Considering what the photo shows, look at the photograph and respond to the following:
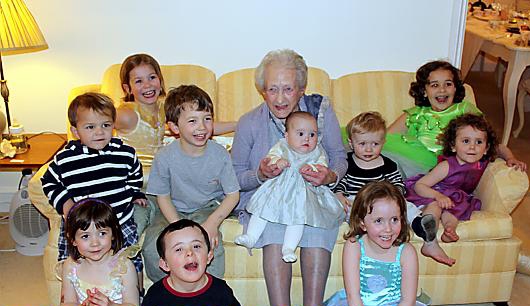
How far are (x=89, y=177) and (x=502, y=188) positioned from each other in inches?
68.9

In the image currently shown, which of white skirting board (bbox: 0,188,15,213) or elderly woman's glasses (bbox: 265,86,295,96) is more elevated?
elderly woman's glasses (bbox: 265,86,295,96)

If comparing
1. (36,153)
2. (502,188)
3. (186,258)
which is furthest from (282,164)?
(36,153)

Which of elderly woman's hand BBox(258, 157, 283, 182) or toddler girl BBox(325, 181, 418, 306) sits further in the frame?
elderly woman's hand BBox(258, 157, 283, 182)

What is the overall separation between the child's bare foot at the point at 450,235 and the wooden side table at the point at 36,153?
1.94 metres

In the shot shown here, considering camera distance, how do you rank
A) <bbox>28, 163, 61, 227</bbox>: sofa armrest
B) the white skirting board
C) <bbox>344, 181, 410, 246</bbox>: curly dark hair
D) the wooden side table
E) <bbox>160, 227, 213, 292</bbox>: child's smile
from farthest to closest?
the white skirting board < the wooden side table < <bbox>28, 163, 61, 227</bbox>: sofa armrest < <bbox>344, 181, 410, 246</bbox>: curly dark hair < <bbox>160, 227, 213, 292</bbox>: child's smile

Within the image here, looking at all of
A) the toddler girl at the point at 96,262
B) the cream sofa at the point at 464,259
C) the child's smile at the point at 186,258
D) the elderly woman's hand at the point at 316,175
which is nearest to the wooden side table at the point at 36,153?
the cream sofa at the point at 464,259

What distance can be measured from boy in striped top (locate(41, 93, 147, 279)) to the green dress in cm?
127

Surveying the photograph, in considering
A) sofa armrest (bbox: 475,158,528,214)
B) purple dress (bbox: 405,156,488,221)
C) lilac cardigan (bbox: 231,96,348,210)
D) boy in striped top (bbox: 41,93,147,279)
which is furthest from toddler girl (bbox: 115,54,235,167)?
sofa armrest (bbox: 475,158,528,214)

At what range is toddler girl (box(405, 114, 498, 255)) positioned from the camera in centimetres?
261

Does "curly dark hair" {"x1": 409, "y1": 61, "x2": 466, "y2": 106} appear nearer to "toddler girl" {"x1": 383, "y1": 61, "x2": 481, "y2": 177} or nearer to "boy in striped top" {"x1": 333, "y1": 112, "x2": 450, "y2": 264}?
"toddler girl" {"x1": 383, "y1": 61, "x2": 481, "y2": 177}

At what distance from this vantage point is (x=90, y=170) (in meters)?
2.39

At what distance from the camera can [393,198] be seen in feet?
7.24

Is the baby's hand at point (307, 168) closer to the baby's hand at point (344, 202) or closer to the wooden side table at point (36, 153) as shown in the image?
the baby's hand at point (344, 202)

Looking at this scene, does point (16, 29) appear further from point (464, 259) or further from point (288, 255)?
point (464, 259)
